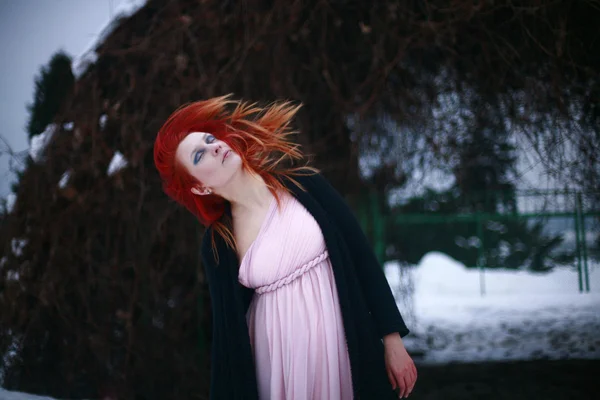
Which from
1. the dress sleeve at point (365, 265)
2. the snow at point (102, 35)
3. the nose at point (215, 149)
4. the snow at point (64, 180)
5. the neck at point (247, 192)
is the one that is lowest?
the dress sleeve at point (365, 265)

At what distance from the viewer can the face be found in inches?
63.1

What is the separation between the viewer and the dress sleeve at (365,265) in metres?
1.59

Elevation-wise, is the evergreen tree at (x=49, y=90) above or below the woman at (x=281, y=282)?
above

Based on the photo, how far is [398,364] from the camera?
5.24 ft

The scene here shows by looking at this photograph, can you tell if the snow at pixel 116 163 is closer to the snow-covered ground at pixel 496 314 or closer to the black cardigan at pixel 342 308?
the black cardigan at pixel 342 308

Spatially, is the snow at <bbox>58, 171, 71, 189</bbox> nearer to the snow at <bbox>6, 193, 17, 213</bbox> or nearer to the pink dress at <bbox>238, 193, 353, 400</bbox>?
the snow at <bbox>6, 193, 17, 213</bbox>

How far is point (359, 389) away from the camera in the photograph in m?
1.58

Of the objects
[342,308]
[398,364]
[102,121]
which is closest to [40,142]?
[102,121]

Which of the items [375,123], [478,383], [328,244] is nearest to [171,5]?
[375,123]

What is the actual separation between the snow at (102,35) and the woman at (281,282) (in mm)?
1429

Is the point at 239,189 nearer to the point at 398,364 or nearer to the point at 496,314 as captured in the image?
the point at 398,364

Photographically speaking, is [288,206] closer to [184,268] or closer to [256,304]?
[256,304]

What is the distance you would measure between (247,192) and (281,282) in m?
0.34

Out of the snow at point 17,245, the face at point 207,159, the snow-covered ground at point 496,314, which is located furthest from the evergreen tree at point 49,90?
the snow-covered ground at point 496,314
